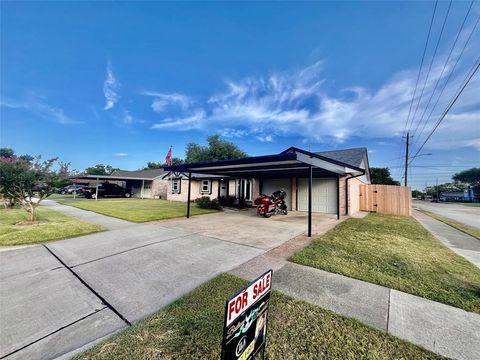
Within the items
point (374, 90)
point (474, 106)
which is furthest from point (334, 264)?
point (374, 90)

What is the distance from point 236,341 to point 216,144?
31766 mm

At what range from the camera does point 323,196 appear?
12.1 meters

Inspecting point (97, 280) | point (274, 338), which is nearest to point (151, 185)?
point (97, 280)

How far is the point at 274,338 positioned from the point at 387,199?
14.1 m

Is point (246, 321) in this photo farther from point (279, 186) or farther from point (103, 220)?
point (279, 186)

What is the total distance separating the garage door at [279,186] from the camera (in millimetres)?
13297

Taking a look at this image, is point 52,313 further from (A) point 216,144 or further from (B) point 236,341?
(A) point 216,144

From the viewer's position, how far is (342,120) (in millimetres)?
13523

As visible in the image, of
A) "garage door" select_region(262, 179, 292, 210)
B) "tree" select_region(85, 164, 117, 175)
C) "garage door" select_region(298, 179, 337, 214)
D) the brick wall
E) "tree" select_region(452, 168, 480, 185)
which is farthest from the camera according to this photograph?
"tree" select_region(452, 168, 480, 185)

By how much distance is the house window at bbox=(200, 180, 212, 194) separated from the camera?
1703 cm

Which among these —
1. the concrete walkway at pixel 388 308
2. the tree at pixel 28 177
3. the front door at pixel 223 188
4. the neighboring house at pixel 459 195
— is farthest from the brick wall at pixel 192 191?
the neighboring house at pixel 459 195

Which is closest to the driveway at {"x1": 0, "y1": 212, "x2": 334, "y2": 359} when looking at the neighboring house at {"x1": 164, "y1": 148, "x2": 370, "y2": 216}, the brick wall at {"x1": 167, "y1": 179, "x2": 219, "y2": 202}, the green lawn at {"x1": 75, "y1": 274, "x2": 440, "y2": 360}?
the green lawn at {"x1": 75, "y1": 274, "x2": 440, "y2": 360}

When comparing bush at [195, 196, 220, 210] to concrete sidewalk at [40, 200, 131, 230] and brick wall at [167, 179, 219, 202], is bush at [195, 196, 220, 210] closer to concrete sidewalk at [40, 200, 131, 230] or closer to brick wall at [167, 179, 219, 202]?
brick wall at [167, 179, 219, 202]

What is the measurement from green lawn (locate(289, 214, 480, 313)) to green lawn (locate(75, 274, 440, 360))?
1.55m
